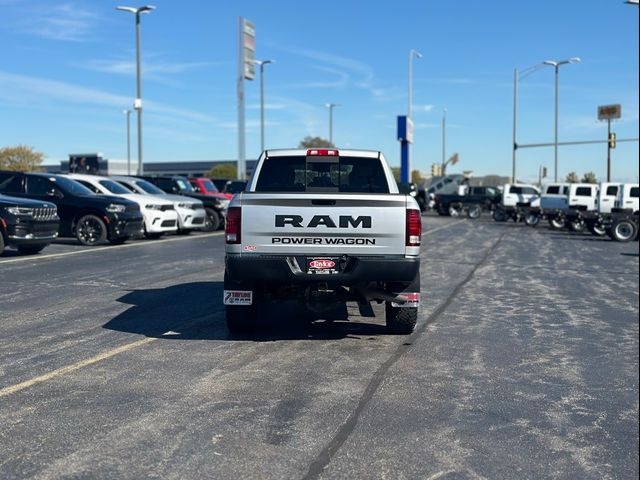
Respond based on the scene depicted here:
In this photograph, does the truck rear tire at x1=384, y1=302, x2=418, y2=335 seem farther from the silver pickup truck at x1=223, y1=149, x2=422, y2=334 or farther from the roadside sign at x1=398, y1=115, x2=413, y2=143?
the roadside sign at x1=398, y1=115, x2=413, y2=143

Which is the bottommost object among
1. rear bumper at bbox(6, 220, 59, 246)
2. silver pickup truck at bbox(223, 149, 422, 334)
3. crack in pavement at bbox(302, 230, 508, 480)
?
crack in pavement at bbox(302, 230, 508, 480)

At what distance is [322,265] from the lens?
6.89 meters

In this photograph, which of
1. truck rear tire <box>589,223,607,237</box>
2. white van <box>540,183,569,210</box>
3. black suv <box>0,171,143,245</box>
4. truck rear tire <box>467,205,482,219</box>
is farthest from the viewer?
truck rear tire <box>467,205,482,219</box>

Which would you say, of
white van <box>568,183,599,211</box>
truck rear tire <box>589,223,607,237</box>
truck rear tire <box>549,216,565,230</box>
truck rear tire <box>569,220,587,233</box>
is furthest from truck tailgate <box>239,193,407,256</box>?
truck rear tire <box>549,216,565,230</box>

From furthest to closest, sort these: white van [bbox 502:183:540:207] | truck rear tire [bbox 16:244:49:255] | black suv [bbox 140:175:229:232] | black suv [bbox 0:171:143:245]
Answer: white van [bbox 502:183:540:207] → black suv [bbox 140:175:229:232] → black suv [bbox 0:171:143:245] → truck rear tire [bbox 16:244:49:255]

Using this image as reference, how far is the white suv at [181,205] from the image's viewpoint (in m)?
21.6

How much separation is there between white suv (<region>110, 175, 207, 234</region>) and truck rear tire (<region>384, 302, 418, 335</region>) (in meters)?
14.3

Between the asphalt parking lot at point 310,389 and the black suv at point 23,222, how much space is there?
3.74 metres

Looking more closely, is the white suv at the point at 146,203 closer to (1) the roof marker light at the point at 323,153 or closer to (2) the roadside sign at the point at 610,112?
(1) the roof marker light at the point at 323,153

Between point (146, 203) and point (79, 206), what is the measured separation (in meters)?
2.23

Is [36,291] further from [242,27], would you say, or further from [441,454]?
[242,27]

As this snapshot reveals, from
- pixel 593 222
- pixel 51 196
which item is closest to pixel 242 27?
pixel 593 222

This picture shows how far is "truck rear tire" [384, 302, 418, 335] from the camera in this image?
25.0 ft

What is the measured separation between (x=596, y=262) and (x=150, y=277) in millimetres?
10974
